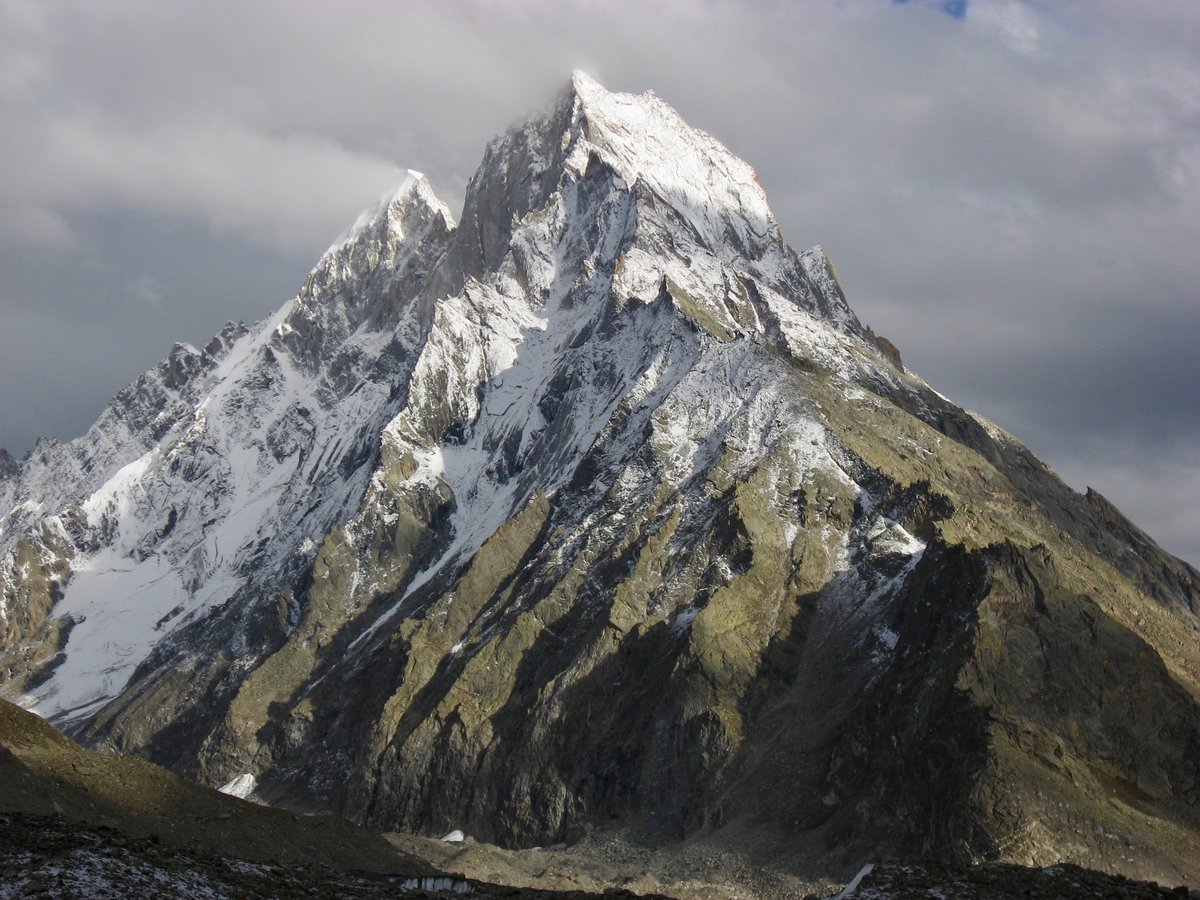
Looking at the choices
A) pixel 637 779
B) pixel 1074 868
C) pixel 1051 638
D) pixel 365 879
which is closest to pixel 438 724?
pixel 637 779

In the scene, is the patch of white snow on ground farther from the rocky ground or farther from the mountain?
the rocky ground

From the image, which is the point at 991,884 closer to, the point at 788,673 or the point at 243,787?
the point at 788,673

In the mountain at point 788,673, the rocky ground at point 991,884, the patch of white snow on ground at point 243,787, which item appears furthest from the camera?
the patch of white snow on ground at point 243,787

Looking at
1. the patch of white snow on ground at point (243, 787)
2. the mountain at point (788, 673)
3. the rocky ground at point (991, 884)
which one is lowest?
the patch of white snow on ground at point (243, 787)

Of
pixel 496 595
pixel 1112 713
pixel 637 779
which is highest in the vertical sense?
pixel 496 595

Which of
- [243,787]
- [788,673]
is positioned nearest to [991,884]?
[788,673]

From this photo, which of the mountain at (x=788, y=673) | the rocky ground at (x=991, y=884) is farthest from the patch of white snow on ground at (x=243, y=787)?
the rocky ground at (x=991, y=884)

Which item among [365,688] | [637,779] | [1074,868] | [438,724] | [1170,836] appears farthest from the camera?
[365,688]

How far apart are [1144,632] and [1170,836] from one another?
4841cm

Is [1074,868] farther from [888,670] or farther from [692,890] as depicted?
[888,670]

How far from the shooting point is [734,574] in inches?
6083

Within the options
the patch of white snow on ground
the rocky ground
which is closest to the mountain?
the patch of white snow on ground

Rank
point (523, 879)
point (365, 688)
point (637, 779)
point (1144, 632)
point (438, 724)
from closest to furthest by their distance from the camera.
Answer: point (523, 879) → point (637, 779) → point (1144, 632) → point (438, 724) → point (365, 688)

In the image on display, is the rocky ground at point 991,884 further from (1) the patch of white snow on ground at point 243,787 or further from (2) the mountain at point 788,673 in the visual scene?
(1) the patch of white snow on ground at point 243,787
